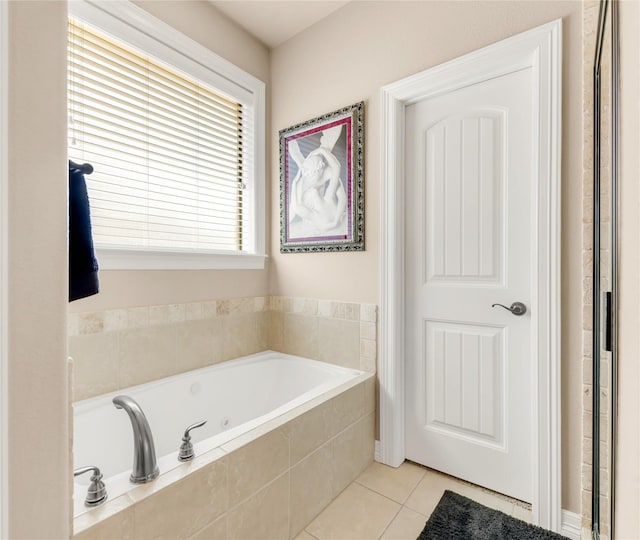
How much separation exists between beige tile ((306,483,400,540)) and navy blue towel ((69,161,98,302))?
1305mm

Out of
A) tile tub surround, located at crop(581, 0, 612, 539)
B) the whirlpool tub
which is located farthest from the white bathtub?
tile tub surround, located at crop(581, 0, 612, 539)

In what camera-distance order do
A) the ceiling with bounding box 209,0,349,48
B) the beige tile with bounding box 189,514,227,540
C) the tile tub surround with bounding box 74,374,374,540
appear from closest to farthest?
the tile tub surround with bounding box 74,374,374,540
the beige tile with bounding box 189,514,227,540
the ceiling with bounding box 209,0,349,48

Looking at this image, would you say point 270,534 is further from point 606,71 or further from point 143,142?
point 143,142

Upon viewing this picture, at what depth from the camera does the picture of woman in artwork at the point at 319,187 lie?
2.11 m

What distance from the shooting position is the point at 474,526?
145 centimetres

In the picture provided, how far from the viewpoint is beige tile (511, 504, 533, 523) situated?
1.50m

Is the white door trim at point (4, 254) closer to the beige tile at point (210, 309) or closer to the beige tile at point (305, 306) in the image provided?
the beige tile at point (210, 309)

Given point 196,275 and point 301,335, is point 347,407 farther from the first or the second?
point 196,275

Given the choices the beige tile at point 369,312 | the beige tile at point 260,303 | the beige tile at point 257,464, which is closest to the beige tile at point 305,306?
the beige tile at point 260,303

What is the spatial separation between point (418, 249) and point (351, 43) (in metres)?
1.31

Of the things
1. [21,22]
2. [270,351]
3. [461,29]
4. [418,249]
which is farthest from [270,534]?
[461,29]

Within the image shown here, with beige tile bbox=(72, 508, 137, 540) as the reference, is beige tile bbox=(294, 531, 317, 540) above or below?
below

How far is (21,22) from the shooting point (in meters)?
0.47

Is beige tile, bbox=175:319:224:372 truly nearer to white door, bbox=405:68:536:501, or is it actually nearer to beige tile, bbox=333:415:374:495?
beige tile, bbox=333:415:374:495
